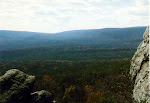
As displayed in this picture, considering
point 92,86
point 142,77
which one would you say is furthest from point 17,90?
point 142,77

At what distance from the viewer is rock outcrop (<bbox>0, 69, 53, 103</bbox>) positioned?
35.5ft

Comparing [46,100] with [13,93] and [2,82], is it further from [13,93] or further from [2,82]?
[2,82]

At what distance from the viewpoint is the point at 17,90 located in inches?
438

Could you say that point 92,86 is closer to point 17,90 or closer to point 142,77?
point 142,77

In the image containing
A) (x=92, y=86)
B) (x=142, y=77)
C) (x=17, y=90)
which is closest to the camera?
(x=17, y=90)

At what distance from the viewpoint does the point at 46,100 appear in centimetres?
1236

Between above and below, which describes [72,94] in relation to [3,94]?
below

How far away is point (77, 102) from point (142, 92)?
14.6ft

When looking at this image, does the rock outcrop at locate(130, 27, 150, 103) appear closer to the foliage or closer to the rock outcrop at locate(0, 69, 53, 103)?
the foliage

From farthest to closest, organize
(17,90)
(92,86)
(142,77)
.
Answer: (92,86) → (142,77) → (17,90)

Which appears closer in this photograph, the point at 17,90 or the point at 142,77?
the point at 17,90

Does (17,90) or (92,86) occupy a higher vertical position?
(17,90)

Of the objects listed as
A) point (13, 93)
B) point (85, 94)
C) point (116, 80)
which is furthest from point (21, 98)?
point (116, 80)

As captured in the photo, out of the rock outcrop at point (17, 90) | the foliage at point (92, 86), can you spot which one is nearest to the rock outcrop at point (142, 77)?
the foliage at point (92, 86)
